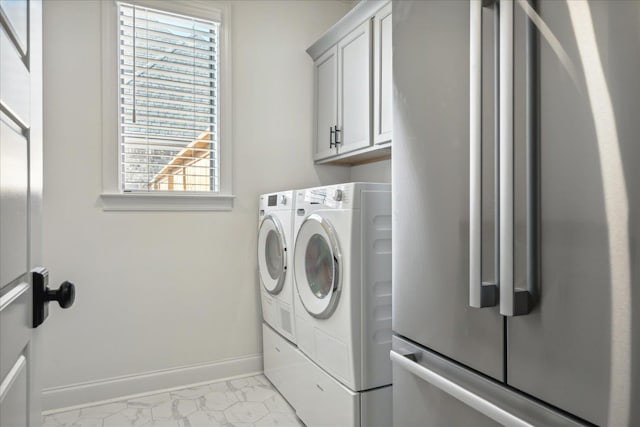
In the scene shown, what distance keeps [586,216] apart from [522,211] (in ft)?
0.39

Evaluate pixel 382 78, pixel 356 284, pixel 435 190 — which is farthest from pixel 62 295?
pixel 382 78

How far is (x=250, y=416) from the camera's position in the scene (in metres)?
2.28

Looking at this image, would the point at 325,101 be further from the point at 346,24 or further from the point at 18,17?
the point at 18,17

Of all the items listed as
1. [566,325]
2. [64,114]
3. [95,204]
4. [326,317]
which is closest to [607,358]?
[566,325]

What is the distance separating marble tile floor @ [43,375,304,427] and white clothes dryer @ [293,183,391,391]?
2.02ft

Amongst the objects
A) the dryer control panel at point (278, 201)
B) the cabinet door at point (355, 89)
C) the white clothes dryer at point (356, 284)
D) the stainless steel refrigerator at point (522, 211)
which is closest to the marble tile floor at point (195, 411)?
the white clothes dryer at point (356, 284)

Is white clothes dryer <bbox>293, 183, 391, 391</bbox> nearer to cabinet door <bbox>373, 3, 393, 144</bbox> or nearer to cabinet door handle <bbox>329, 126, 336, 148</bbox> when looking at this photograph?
cabinet door <bbox>373, 3, 393, 144</bbox>

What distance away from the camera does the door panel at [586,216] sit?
2.10ft

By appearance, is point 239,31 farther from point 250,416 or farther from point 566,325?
point 566,325

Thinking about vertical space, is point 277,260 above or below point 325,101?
below

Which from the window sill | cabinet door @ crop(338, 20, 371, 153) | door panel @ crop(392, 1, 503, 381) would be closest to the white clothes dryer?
door panel @ crop(392, 1, 503, 381)

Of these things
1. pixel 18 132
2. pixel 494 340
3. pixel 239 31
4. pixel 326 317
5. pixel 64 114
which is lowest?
pixel 326 317

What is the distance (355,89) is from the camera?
2.54 m

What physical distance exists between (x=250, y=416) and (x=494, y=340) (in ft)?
5.93
